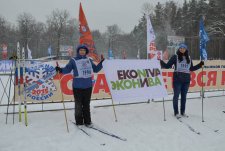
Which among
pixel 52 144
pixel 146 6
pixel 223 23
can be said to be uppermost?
pixel 146 6

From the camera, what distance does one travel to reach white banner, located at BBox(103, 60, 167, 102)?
7070mm

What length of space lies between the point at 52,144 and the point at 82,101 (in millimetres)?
1395

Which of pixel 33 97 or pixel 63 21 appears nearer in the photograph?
pixel 33 97

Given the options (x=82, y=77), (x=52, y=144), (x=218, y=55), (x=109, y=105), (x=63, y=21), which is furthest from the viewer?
(x=63, y=21)

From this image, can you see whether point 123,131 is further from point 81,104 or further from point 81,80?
point 81,80

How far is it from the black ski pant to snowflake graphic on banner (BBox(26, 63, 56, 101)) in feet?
3.37

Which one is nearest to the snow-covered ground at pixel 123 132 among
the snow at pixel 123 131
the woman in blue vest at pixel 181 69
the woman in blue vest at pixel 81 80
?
the snow at pixel 123 131

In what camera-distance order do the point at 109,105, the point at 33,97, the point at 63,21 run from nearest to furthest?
the point at 33,97 < the point at 109,105 < the point at 63,21

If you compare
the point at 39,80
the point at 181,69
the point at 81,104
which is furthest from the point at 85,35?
the point at 181,69

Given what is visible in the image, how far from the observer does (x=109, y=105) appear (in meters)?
8.55

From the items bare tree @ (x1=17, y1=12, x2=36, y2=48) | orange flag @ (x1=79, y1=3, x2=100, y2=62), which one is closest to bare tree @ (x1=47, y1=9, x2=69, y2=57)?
bare tree @ (x1=17, y1=12, x2=36, y2=48)

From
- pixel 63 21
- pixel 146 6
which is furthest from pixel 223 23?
pixel 63 21

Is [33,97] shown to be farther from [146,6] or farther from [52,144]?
[146,6]

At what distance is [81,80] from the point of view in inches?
247
